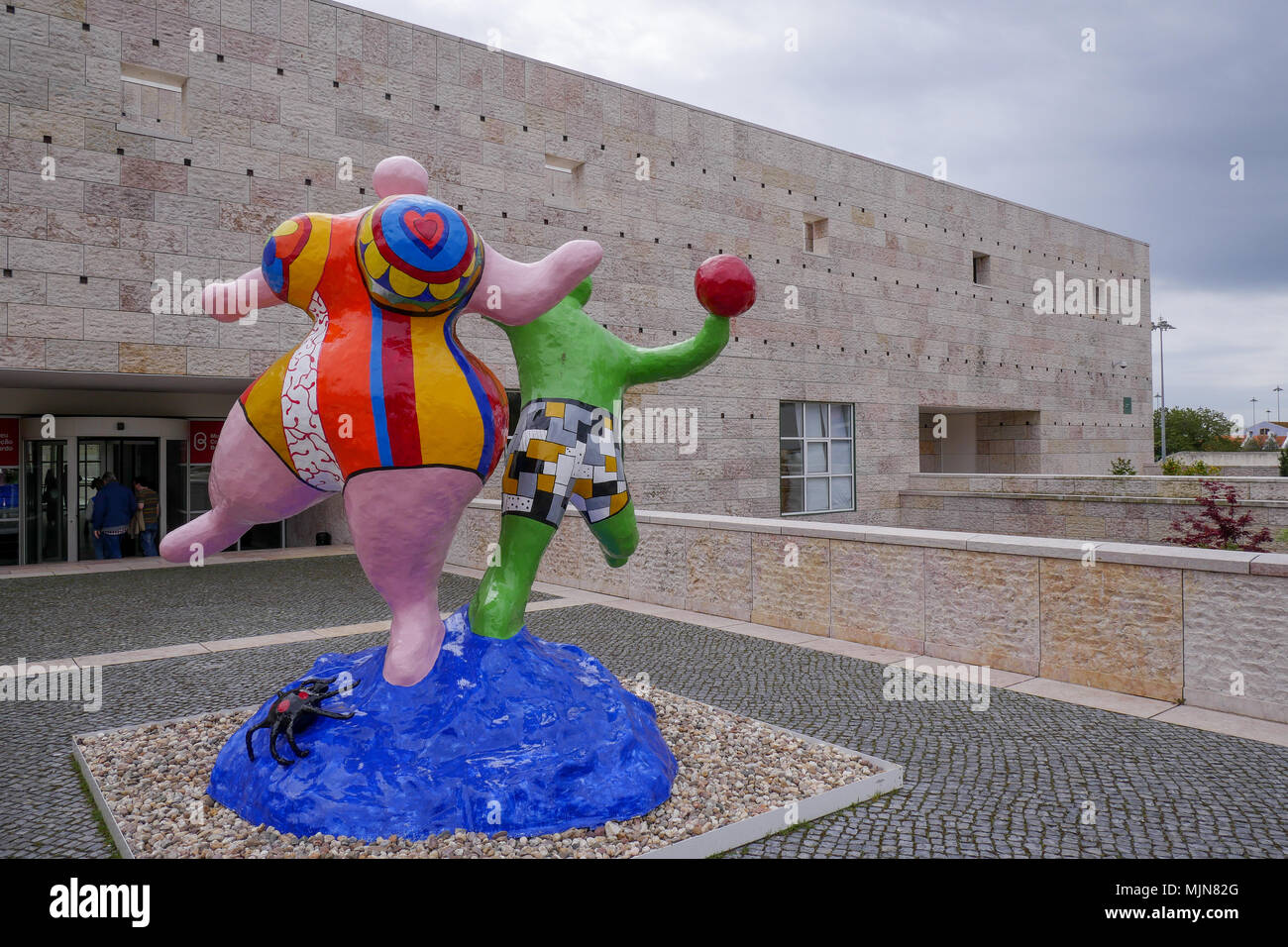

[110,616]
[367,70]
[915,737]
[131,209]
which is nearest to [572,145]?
[367,70]

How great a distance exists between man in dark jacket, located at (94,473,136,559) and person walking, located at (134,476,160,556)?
1.13 ft

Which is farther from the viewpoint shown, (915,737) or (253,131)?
(253,131)

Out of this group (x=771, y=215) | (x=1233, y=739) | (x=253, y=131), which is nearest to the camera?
(x=1233, y=739)

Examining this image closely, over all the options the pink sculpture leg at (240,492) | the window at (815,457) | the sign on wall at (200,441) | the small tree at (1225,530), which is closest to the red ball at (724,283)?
the pink sculpture leg at (240,492)

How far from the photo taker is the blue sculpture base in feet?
12.9

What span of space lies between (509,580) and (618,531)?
0.66m

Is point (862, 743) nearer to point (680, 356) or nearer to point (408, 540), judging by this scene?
point (680, 356)

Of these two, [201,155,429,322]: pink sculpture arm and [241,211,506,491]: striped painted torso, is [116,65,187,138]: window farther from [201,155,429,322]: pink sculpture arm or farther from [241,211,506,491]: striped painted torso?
[241,211,506,491]: striped painted torso

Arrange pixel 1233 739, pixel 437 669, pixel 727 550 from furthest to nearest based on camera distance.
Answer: pixel 727 550, pixel 1233 739, pixel 437 669

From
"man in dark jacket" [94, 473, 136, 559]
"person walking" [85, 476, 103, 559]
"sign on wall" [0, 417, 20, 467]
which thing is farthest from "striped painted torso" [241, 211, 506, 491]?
"sign on wall" [0, 417, 20, 467]

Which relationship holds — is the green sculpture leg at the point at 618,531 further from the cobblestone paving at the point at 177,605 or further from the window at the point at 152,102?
the window at the point at 152,102

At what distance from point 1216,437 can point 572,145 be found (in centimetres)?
6618

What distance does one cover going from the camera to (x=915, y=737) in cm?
562
